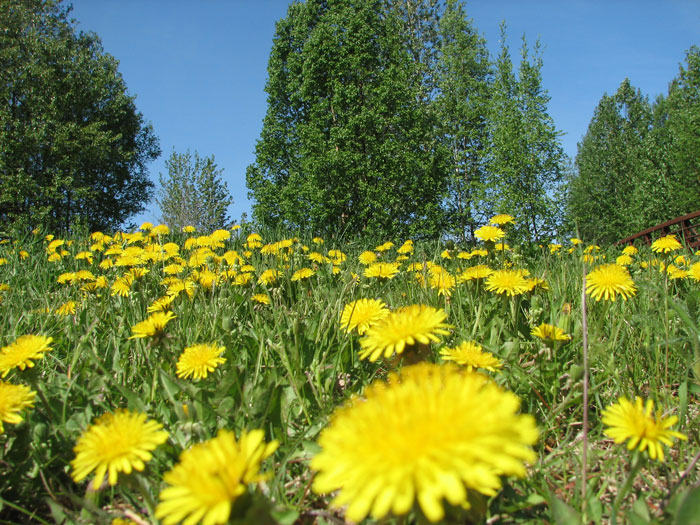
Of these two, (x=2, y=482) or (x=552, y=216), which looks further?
(x=552, y=216)

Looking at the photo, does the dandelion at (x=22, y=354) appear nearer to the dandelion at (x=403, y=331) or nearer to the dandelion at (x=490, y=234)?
the dandelion at (x=403, y=331)

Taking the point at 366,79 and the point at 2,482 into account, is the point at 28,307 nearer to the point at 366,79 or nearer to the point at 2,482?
the point at 2,482

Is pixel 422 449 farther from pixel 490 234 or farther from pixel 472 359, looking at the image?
pixel 490 234

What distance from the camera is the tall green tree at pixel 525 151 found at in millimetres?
14961

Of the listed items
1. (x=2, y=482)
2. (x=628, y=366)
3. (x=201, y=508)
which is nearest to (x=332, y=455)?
(x=201, y=508)

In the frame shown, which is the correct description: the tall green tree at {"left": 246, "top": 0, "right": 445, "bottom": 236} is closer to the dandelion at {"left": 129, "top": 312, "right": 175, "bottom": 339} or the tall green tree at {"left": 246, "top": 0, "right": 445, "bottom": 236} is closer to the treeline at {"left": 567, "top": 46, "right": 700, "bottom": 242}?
the treeline at {"left": 567, "top": 46, "right": 700, "bottom": 242}

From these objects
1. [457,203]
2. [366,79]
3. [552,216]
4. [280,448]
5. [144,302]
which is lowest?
[280,448]

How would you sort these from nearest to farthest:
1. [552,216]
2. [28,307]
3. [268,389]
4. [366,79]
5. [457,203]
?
1. [268,389]
2. [28,307]
3. [552,216]
4. [366,79]
5. [457,203]

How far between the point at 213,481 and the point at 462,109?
Result: 22002 millimetres

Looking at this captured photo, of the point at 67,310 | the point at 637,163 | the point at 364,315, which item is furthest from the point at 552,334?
the point at 637,163

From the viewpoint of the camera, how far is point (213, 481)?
578 millimetres

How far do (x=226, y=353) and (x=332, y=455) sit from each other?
1.15 metres

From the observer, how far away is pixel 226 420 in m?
1.21

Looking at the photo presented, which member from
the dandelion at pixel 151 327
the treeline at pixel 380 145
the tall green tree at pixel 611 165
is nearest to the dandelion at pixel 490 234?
the dandelion at pixel 151 327
